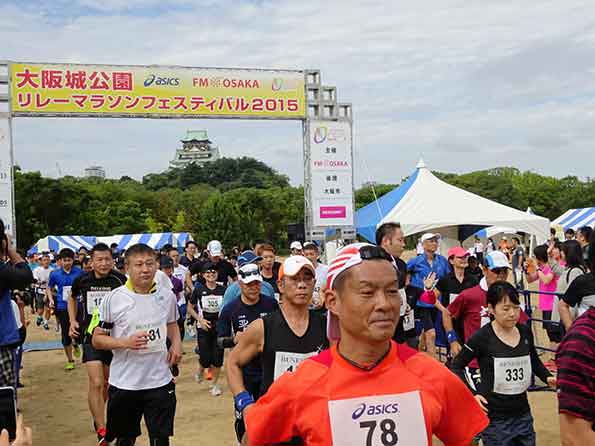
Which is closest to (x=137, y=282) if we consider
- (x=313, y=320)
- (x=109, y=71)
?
(x=313, y=320)

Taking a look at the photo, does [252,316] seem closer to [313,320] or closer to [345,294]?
[313,320]

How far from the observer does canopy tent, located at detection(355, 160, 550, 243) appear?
18.7 m

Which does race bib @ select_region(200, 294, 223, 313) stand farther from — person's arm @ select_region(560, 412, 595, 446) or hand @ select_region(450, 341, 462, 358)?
person's arm @ select_region(560, 412, 595, 446)

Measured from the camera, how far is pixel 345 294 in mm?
2260

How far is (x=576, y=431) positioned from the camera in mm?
2150

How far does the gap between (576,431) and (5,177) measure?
53.1 ft

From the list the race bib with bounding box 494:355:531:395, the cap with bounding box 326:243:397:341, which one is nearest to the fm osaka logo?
the race bib with bounding box 494:355:531:395

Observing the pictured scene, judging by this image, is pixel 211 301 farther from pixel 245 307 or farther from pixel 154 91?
pixel 154 91

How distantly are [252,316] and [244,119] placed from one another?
45.4 ft

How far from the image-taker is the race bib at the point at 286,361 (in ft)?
13.8

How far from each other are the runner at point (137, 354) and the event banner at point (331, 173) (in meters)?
13.8

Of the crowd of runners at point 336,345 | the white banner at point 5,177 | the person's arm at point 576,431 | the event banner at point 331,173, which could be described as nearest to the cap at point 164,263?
the crowd of runners at point 336,345

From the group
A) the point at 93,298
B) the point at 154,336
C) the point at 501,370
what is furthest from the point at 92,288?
the point at 501,370

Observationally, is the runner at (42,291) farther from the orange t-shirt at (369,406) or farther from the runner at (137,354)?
the orange t-shirt at (369,406)
